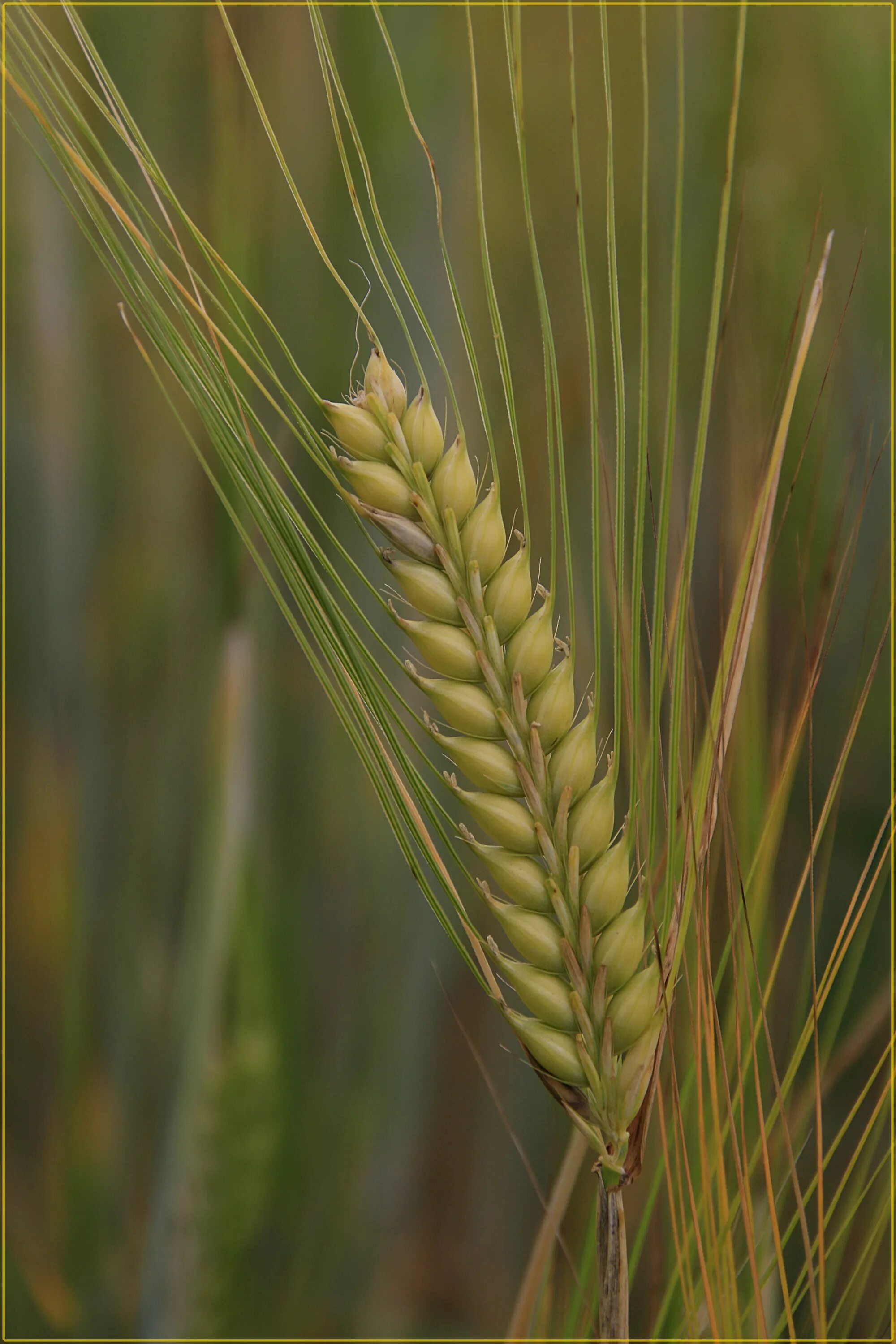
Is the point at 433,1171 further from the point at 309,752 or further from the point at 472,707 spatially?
the point at 472,707

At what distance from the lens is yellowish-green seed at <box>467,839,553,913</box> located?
1.22 ft

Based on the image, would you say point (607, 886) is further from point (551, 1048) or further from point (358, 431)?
point (358, 431)

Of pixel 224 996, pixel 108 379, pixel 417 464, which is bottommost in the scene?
pixel 224 996

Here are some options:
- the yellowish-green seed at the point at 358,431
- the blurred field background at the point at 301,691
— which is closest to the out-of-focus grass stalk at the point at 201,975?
the blurred field background at the point at 301,691

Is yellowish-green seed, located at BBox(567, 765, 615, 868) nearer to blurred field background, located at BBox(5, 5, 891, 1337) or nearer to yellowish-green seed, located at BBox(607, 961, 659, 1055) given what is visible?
yellowish-green seed, located at BBox(607, 961, 659, 1055)

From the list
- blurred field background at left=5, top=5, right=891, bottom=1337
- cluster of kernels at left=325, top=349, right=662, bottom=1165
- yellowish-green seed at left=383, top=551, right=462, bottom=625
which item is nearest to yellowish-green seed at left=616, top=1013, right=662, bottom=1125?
cluster of kernels at left=325, top=349, right=662, bottom=1165

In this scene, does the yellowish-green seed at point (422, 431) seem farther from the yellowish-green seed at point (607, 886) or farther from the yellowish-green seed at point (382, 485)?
the yellowish-green seed at point (607, 886)

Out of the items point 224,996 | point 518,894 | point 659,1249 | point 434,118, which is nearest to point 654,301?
point 434,118

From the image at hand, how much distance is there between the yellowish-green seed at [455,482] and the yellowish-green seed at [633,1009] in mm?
236

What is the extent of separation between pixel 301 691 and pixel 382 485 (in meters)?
0.36

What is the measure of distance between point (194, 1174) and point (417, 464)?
0.63 meters

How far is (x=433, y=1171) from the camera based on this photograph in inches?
27.2

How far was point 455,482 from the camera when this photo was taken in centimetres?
37

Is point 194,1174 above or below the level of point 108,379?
below
